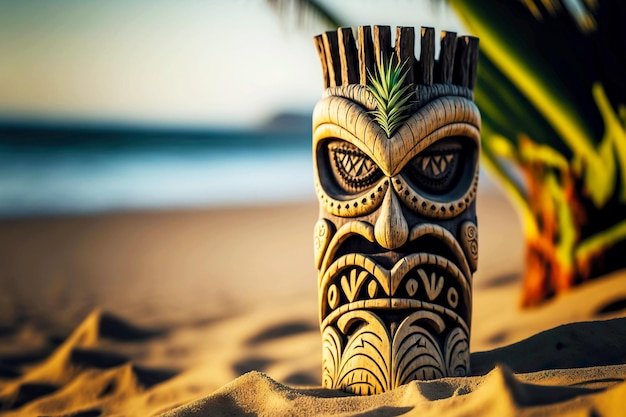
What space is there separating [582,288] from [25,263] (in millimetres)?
8669

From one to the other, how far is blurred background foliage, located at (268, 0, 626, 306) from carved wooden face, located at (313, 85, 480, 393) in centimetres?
218

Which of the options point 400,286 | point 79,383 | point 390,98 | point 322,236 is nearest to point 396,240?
point 400,286

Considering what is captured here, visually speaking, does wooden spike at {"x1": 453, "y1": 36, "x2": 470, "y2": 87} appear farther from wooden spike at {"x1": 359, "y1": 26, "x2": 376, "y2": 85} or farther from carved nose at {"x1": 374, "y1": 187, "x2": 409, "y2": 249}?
carved nose at {"x1": 374, "y1": 187, "x2": 409, "y2": 249}

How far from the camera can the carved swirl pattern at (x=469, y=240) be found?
140 inches

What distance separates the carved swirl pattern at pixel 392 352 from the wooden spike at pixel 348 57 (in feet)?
3.98

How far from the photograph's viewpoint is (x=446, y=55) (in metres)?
3.59

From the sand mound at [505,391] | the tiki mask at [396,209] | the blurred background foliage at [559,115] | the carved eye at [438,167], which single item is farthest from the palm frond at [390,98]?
the blurred background foliage at [559,115]

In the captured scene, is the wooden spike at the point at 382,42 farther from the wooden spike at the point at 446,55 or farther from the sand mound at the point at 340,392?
the sand mound at the point at 340,392

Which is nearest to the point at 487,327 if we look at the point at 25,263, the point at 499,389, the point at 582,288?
the point at 582,288

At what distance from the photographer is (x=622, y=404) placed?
2264 millimetres

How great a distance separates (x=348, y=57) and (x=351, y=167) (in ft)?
1.88

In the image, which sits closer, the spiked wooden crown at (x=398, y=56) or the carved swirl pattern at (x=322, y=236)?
the spiked wooden crown at (x=398, y=56)

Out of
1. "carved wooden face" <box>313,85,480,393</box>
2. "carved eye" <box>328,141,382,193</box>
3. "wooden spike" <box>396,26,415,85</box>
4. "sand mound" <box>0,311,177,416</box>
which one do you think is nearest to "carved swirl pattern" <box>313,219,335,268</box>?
"carved wooden face" <box>313,85,480,393</box>

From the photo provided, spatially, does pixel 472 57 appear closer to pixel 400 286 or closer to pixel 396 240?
pixel 396 240
